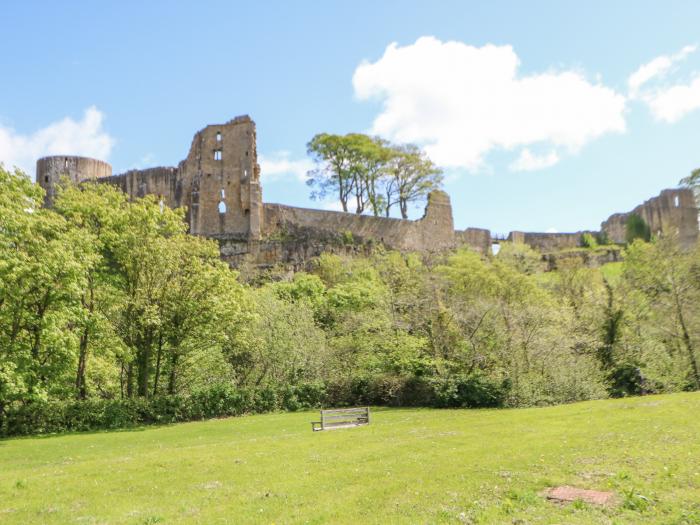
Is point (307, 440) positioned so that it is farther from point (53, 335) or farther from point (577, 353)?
point (577, 353)

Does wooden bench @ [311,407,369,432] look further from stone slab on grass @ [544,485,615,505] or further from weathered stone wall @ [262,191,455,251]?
weathered stone wall @ [262,191,455,251]

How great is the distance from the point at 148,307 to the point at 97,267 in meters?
2.98

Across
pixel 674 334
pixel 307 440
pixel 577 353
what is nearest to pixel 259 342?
pixel 307 440

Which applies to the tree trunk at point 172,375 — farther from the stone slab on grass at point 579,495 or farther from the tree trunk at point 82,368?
the stone slab on grass at point 579,495

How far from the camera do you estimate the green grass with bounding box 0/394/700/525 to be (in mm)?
8719

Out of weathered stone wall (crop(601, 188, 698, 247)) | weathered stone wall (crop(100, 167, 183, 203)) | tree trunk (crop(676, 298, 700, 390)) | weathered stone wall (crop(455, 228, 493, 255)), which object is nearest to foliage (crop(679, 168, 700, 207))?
weathered stone wall (crop(601, 188, 698, 247))

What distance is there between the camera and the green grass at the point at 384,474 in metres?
8.72

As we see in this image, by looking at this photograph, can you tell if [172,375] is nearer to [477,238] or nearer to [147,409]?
[147,409]

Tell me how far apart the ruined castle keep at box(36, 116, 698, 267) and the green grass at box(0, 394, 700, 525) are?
3432 centimetres

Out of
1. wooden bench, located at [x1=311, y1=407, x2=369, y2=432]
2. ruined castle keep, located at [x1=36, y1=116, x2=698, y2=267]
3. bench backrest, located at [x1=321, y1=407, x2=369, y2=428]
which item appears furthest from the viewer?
ruined castle keep, located at [x1=36, y1=116, x2=698, y2=267]

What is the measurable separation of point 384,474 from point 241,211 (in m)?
46.1

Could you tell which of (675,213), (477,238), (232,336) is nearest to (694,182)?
(675,213)

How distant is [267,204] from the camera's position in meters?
56.7

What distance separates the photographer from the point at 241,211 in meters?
55.1
